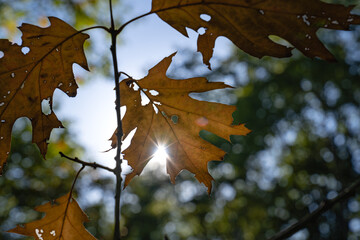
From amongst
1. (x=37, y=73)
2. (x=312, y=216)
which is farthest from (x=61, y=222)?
(x=312, y=216)

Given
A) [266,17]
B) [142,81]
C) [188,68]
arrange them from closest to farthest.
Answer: [266,17]
[142,81]
[188,68]

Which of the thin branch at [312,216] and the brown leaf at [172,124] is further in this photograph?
the brown leaf at [172,124]

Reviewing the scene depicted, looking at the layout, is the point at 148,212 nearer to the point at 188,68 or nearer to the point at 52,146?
the point at 188,68

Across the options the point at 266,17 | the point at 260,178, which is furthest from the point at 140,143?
the point at 260,178

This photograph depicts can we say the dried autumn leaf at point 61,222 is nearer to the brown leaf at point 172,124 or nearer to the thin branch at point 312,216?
the brown leaf at point 172,124

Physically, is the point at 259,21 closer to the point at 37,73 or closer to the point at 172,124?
the point at 172,124

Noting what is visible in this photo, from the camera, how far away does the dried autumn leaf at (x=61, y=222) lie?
3.73 ft

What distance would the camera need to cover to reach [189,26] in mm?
994

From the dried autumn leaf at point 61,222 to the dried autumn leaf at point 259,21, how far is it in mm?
848

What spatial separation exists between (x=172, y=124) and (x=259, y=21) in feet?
1.84

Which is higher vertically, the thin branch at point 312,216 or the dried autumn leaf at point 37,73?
the dried autumn leaf at point 37,73

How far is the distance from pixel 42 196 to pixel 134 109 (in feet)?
37.7

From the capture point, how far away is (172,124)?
1.21m

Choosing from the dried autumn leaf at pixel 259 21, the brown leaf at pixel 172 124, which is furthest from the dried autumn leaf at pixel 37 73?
the dried autumn leaf at pixel 259 21
